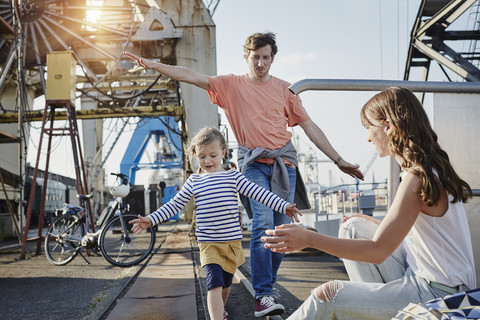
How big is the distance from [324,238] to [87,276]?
14.1ft

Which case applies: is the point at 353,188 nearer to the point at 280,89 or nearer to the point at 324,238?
the point at 280,89

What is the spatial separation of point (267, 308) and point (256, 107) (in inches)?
50.8

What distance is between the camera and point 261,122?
312cm

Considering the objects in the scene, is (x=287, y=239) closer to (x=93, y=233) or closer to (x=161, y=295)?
(x=161, y=295)

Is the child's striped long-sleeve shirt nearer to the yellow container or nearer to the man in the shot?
the man

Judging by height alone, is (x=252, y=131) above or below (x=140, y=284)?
above

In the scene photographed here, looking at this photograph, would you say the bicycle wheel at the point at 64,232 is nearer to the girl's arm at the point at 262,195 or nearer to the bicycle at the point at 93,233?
the bicycle at the point at 93,233

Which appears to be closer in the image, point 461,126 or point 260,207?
point 461,126

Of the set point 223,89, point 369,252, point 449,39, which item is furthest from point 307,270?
point 449,39

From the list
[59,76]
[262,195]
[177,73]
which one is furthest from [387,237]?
[59,76]

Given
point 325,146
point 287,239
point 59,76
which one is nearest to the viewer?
point 287,239

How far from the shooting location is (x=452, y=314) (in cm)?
121

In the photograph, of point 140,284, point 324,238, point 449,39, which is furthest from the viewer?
point 449,39

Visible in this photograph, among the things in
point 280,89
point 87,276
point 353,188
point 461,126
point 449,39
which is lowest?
point 87,276
